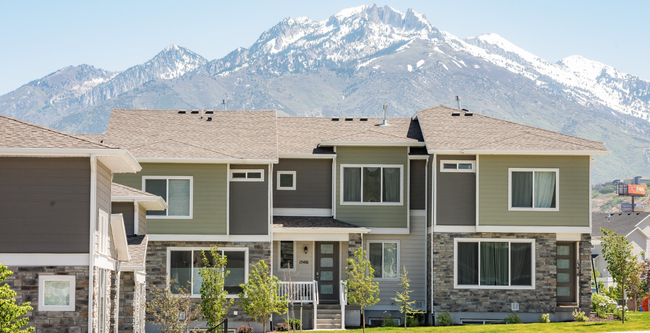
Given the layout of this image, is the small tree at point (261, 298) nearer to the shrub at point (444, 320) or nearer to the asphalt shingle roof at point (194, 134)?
the asphalt shingle roof at point (194, 134)

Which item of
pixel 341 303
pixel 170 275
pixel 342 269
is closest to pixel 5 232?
pixel 170 275

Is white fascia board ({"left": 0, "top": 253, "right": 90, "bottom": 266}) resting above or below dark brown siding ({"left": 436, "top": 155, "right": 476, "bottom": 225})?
below

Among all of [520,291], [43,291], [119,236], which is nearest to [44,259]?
[43,291]

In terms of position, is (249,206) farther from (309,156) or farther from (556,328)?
(556,328)

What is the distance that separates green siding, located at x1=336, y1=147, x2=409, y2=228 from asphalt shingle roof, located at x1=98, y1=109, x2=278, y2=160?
108 inches

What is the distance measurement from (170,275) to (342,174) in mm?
6992

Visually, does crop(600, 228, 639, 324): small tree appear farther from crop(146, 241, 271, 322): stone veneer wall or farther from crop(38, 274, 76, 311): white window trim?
crop(38, 274, 76, 311): white window trim

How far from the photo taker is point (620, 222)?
174 ft

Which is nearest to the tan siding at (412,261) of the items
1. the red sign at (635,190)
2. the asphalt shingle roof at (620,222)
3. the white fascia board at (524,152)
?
the white fascia board at (524,152)

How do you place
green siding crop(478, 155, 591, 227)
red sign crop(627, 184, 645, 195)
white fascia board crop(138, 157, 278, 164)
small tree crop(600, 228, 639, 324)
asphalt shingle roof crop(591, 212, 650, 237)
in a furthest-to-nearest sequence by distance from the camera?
red sign crop(627, 184, 645, 195) → asphalt shingle roof crop(591, 212, 650, 237) → green siding crop(478, 155, 591, 227) → white fascia board crop(138, 157, 278, 164) → small tree crop(600, 228, 639, 324)

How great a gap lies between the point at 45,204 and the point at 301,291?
1251 cm

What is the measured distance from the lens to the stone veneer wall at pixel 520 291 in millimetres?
24125

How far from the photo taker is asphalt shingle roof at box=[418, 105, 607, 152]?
946 inches

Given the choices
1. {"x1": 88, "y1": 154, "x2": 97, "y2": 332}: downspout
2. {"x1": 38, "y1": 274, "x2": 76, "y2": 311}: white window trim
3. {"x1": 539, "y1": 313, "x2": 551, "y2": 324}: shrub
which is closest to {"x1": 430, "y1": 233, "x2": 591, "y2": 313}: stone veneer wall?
{"x1": 539, "y1": 313, "x2": 551, "y2": 324}: shrub
